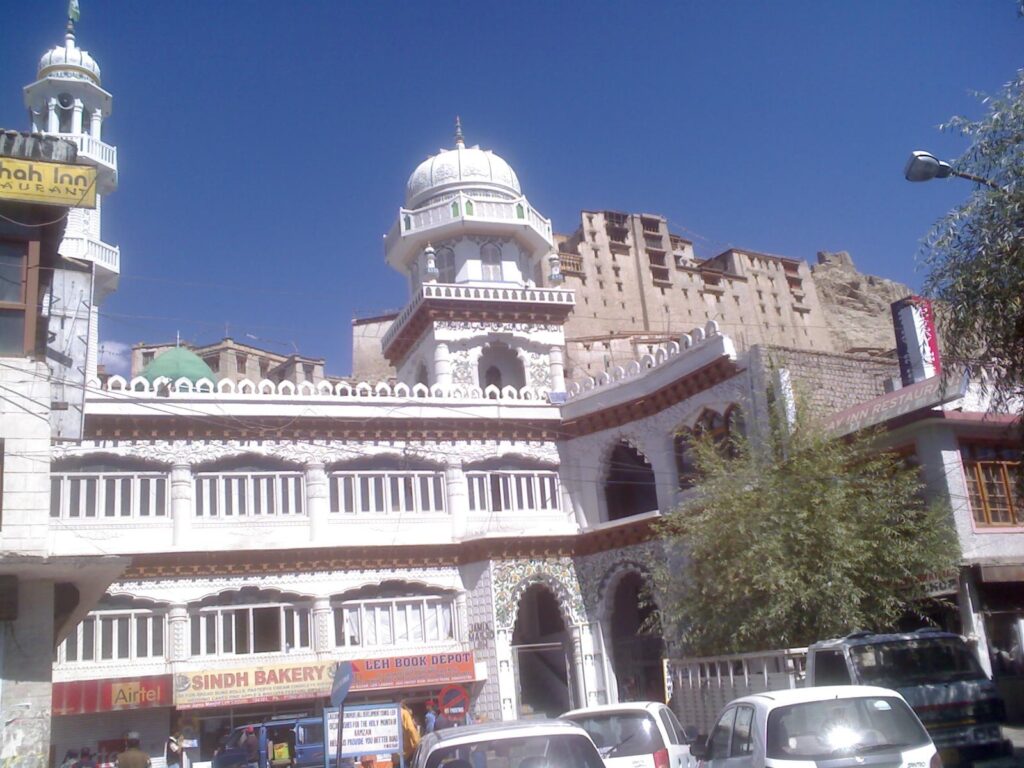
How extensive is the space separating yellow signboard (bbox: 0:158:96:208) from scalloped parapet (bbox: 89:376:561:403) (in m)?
11.1

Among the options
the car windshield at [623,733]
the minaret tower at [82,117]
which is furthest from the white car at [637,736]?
the minaret tower at [82,117]

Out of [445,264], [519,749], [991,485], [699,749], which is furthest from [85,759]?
[991,485]

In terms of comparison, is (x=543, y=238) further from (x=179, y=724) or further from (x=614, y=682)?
(x=179, y=724)

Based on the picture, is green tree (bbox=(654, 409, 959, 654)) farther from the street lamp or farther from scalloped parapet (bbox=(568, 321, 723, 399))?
the street lamp

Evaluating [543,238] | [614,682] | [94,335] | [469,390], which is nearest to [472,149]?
[543,238]

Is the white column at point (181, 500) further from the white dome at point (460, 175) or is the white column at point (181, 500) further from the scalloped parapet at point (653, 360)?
the white dome at point (460, 175)

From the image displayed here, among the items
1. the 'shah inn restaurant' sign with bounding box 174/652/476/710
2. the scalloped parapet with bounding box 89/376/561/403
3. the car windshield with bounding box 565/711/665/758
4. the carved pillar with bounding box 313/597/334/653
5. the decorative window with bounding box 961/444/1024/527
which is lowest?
the car windshield with bounding box 565/711/665/758

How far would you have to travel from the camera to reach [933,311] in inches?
504

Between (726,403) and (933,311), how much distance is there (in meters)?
12.2

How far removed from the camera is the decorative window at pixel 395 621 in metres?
26.2

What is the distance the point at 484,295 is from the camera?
32.1 m

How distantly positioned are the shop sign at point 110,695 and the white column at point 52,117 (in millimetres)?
Answer: 22144

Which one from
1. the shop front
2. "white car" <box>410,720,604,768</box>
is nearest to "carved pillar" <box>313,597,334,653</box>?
the shop front

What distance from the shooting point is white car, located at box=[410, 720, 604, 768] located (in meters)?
7.44
